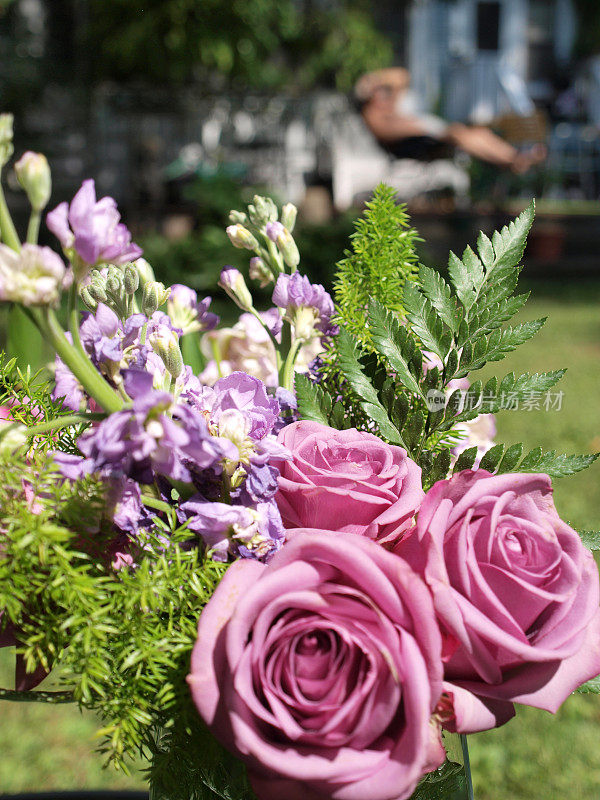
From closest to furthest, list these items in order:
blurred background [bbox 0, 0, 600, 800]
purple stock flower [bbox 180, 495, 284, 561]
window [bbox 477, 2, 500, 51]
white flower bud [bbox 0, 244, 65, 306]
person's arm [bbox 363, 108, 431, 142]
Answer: white flower bud [bbox 0, 244, 65, 306]
purple stock flower [bbox 180, 495, 284, 561]
blurred background [bbox 0, 0, 600, 800]
person's arm [bbox 363, 108, 431, 142]
window [bbox 477, 2, 500, 51]

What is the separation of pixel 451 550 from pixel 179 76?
→ 8.93 meters

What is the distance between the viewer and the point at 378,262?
764 mm

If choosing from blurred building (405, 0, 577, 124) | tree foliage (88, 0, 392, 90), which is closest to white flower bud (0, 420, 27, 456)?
tree foliage (88, 0, 392, 90)

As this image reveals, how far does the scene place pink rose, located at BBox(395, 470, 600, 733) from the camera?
50cm

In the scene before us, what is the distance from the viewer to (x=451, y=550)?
1.75 ft

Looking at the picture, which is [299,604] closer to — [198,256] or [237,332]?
[237,332]

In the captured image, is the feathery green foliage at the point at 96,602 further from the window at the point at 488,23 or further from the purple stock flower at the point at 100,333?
the window at the point at 488,23

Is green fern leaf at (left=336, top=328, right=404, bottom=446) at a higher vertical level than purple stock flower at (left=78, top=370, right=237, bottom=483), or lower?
lower

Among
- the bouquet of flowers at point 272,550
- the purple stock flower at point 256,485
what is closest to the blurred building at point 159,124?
the bouquet of flowers at point 272,550

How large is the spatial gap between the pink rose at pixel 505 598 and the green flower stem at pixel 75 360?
0.76 ft

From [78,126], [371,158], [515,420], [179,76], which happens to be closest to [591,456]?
[515,420]

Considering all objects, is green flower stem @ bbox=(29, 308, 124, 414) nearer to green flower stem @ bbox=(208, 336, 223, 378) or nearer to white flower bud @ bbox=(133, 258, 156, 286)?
white flower bud @ bbox=(133, 258, 156, 286)

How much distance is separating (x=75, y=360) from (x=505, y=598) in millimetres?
328

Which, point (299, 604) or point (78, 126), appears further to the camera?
point (78, 126)
